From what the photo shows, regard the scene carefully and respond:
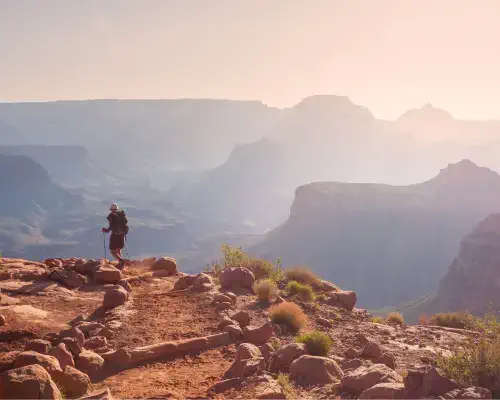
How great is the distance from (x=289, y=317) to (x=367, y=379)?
532cm

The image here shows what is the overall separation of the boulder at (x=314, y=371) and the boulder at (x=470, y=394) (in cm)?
279

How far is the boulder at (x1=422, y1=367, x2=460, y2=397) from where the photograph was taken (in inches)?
258

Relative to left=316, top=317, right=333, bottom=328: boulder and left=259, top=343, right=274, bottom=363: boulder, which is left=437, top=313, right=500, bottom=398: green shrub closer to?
left=259, top=343, right=274, bottom=363: boulder

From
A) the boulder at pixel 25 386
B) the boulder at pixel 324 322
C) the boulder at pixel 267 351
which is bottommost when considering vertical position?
the boulder at pixel 324 322

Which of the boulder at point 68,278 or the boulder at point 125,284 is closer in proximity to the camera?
the boulder at point 68,278

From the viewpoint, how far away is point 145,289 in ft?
51.0

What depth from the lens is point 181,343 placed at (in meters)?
10.5

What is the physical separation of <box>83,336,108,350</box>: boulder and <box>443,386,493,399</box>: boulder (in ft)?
25.2

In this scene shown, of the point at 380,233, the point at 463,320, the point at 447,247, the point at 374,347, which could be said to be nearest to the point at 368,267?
the point at 380,233

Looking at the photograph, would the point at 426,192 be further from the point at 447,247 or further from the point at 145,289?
the point at 145,289

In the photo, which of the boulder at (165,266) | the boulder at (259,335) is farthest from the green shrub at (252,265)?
the boulder at (259,335)

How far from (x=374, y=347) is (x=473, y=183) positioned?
503 ft

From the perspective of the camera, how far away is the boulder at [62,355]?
8.23 meters

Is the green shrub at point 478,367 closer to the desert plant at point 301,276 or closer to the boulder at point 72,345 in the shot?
the boulder at point 72,345
